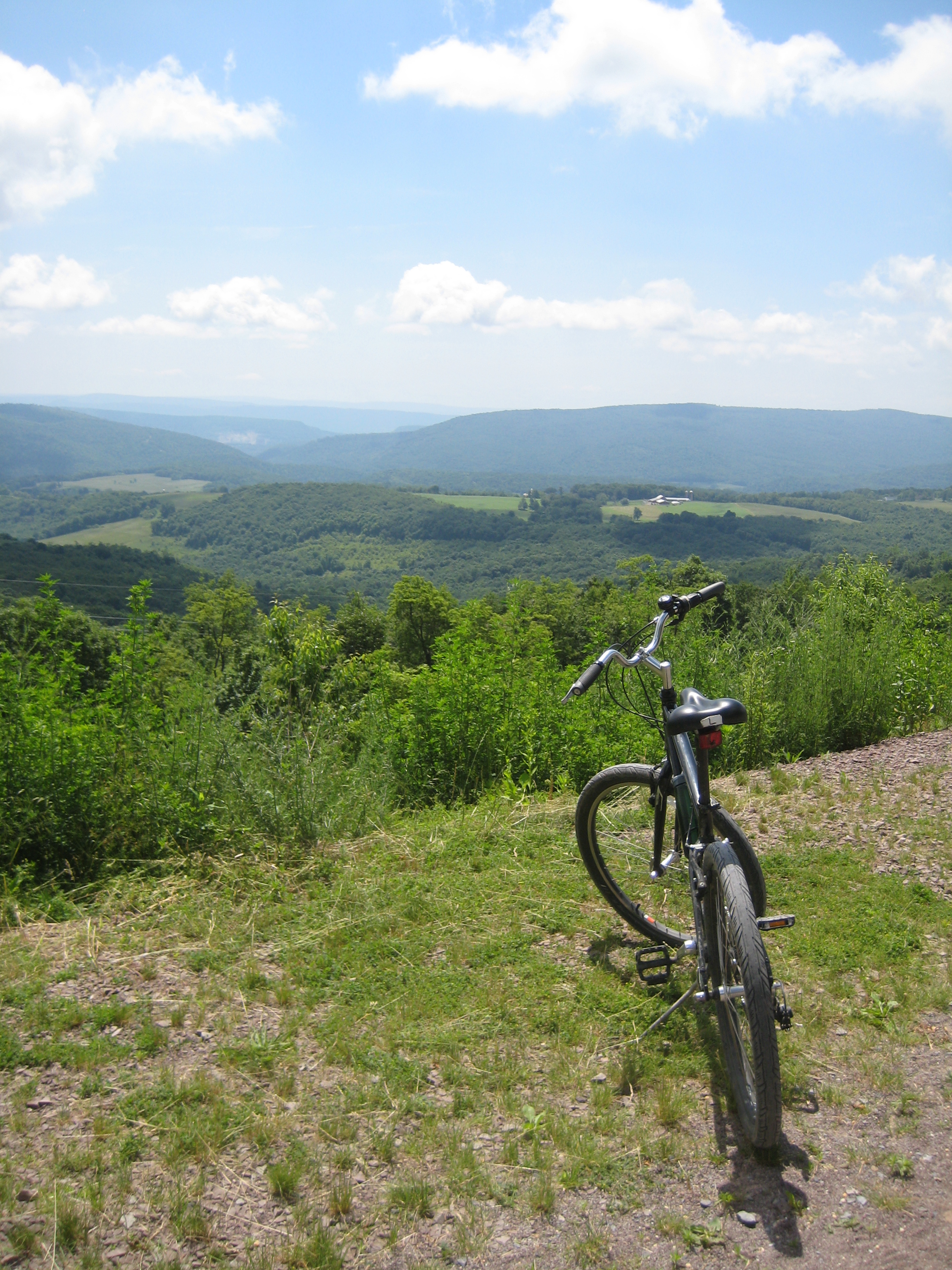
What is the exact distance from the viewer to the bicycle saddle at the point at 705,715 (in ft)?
9.32

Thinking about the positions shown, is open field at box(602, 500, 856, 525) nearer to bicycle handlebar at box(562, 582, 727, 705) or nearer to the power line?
the power line

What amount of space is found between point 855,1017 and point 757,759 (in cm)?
328

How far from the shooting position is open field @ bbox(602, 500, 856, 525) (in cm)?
14062

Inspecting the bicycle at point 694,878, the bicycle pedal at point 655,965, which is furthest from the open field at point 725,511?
the bicycle pedal at point 655,965

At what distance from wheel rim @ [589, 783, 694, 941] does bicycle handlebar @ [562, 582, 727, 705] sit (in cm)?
62

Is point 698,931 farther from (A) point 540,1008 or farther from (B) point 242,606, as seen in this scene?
(B) point 242,606

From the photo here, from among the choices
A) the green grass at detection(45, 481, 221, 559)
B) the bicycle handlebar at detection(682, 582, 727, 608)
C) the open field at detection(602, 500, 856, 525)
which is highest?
the open field at detection(602, 500, 856, 525)

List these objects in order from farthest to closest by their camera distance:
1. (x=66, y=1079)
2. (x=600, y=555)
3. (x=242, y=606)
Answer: (x=600, y=555), (x=242, y=606), (x=66, y=1079)

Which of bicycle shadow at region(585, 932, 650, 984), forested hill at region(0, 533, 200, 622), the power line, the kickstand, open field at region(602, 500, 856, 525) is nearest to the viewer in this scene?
the kickstand

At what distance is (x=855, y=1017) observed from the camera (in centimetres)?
309

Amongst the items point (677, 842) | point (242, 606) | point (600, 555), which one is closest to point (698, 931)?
point (677, 842)

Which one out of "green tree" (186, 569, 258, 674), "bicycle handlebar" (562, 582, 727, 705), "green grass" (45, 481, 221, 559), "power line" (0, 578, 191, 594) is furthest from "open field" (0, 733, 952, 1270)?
"green grass" (45, 481, 221, 559)

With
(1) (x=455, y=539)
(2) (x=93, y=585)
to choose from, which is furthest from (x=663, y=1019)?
(1) (x=455, y=539)

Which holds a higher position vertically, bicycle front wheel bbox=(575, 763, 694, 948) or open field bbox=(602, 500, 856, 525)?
open field bbox=(602, 500, 856, 525)
